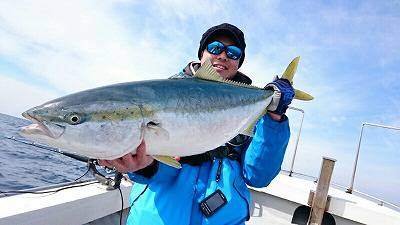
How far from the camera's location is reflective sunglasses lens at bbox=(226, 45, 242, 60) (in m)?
3.79

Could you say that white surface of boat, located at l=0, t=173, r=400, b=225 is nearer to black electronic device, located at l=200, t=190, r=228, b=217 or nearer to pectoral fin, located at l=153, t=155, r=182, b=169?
black electronic device, located at l=200, t=190, r=228, b=217

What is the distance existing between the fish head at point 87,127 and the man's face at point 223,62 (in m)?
1.70

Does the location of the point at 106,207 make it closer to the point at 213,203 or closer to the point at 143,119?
the point at 213,203

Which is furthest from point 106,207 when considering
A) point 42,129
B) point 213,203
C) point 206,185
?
point 42,129

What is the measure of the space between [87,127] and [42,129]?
25cm

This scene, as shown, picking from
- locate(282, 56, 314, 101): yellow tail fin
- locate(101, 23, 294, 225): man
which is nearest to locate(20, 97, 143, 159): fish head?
locate(101, 23, 294, 225): man

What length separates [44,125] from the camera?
208 centimetres

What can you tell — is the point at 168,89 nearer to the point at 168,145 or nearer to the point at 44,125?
the point at 168,145

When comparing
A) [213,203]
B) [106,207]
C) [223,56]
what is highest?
[223,56]

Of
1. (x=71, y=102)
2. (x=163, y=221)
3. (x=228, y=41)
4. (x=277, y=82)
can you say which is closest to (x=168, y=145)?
(x=71, y=102)

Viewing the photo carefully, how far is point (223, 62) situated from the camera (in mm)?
3811

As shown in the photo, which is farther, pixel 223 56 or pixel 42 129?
pixel 223 56

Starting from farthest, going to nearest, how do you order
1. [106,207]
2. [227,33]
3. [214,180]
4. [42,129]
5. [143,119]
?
1. [106,207]
2. [227,33]
3. [214,180]
4. [143,119]
5. [42,129]

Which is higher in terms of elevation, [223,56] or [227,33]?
[227,33]
